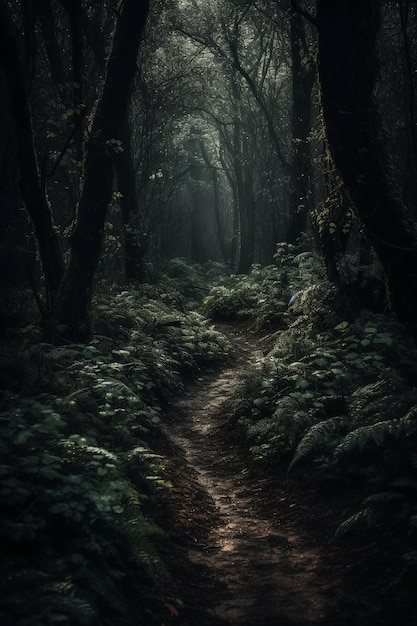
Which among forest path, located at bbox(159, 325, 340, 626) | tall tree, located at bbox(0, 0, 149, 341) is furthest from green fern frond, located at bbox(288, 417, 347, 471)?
tall tree, located at bbox(0, 0, 149, 341)

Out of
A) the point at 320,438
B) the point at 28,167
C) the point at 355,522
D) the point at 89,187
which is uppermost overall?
the point at 28,167

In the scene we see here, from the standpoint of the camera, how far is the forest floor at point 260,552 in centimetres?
375

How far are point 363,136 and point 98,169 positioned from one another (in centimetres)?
429

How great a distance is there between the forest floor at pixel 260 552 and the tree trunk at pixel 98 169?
2.94 meters

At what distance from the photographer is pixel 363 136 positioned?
246 inches

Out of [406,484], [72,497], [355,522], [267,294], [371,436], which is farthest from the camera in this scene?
[267,294]

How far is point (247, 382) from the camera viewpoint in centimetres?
830

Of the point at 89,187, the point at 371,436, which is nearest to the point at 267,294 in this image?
the point at 89,187

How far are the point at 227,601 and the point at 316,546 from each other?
1.09m

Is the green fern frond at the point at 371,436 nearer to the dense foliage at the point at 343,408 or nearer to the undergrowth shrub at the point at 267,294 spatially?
the dense foliage at the point at 343,408

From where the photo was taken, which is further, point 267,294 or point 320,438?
point 267,294

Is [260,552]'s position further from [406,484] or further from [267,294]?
[267,294]

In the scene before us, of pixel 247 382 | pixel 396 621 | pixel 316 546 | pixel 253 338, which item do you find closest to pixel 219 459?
pixel 247 382

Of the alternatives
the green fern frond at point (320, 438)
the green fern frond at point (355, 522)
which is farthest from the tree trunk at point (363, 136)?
the green fern frond at point (355, 522)
